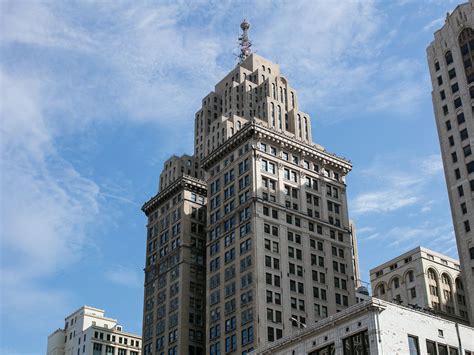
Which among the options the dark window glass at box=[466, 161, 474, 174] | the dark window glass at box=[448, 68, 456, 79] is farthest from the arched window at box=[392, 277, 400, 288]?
the dark window glass at box=[448, 68, 456, 79]

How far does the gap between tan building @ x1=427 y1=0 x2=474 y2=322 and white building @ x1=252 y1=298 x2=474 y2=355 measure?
49.8 m

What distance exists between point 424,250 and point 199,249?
5201 cm

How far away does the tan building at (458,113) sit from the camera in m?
142

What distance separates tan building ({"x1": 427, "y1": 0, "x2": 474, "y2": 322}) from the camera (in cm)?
14250

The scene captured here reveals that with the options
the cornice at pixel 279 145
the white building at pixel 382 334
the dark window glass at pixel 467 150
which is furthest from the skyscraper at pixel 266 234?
the white building at pixel 382 334

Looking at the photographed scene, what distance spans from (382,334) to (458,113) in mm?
80322

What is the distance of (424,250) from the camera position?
178 m

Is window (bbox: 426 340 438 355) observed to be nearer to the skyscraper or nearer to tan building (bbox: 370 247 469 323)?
the skyscraper

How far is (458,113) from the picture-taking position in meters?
152

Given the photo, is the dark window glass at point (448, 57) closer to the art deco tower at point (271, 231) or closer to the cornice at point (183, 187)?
the art deco tower at point (271, 231)

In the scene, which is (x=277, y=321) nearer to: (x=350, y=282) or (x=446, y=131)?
(x=350, y=282)

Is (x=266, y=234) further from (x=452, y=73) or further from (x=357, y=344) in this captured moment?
(x=357, y=344)

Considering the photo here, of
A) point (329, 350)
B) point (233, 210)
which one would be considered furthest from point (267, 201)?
point (329, 350)

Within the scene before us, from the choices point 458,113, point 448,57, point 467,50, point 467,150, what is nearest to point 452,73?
point 448,57
